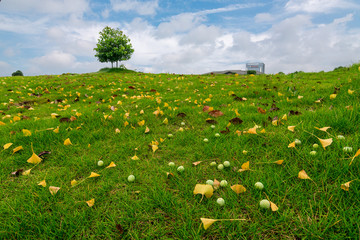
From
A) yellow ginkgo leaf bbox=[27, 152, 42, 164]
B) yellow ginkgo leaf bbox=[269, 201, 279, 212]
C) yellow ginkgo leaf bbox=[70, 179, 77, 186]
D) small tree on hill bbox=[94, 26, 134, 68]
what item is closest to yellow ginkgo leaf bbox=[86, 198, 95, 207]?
yellow ginkgo leaf bbox=[70, 179, 77, 186]

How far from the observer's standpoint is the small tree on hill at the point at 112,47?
33.4m

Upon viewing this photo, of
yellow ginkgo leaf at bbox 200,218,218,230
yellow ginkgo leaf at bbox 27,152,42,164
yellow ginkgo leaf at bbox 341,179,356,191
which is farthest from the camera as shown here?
yellow ginkgo leaf at bbox 27,152,42,164

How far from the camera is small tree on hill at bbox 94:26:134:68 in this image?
3341 cm

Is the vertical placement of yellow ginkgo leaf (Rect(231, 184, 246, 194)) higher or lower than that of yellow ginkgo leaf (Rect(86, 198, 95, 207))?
higher

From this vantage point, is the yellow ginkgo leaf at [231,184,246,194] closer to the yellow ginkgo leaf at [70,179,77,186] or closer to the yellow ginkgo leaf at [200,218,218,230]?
the yellow ginkgo leaf at [200,218,218,230]

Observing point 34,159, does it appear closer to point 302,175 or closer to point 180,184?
point 180,184

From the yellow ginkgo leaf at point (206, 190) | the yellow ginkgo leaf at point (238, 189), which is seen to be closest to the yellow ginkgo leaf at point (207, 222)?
the yellow ginkgo leaf at point (206, 190)

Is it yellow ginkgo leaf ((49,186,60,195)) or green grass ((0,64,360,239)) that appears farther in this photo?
yellow ginkgo leaf ((49,186,60,195))

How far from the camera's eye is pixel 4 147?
259cm

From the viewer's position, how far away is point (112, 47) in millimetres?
33906

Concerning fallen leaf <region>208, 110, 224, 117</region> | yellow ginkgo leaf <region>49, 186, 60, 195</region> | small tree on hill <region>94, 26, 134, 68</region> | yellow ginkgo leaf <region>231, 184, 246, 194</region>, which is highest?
small tree on hill <region>94, 26, 134, 68</region>

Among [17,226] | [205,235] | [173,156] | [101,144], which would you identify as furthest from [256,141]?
[17,226]

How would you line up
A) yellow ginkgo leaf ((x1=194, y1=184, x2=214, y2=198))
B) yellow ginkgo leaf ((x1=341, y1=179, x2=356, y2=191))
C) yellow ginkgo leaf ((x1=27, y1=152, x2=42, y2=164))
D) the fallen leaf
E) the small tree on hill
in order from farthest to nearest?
1. the small tree on hill
2. the fallen leaf
3. yellow ginkgo leaf ((x1=27, y1=152, x2=42, y2=164))
4. yellow ginkgo leaf ((x1=194, y1=184, x2=214, y2=198))
5. yellow ginkgo leaf ((x1=341, y1=179, x2=356, y2=191))

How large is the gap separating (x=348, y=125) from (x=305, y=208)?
173 centimetres
